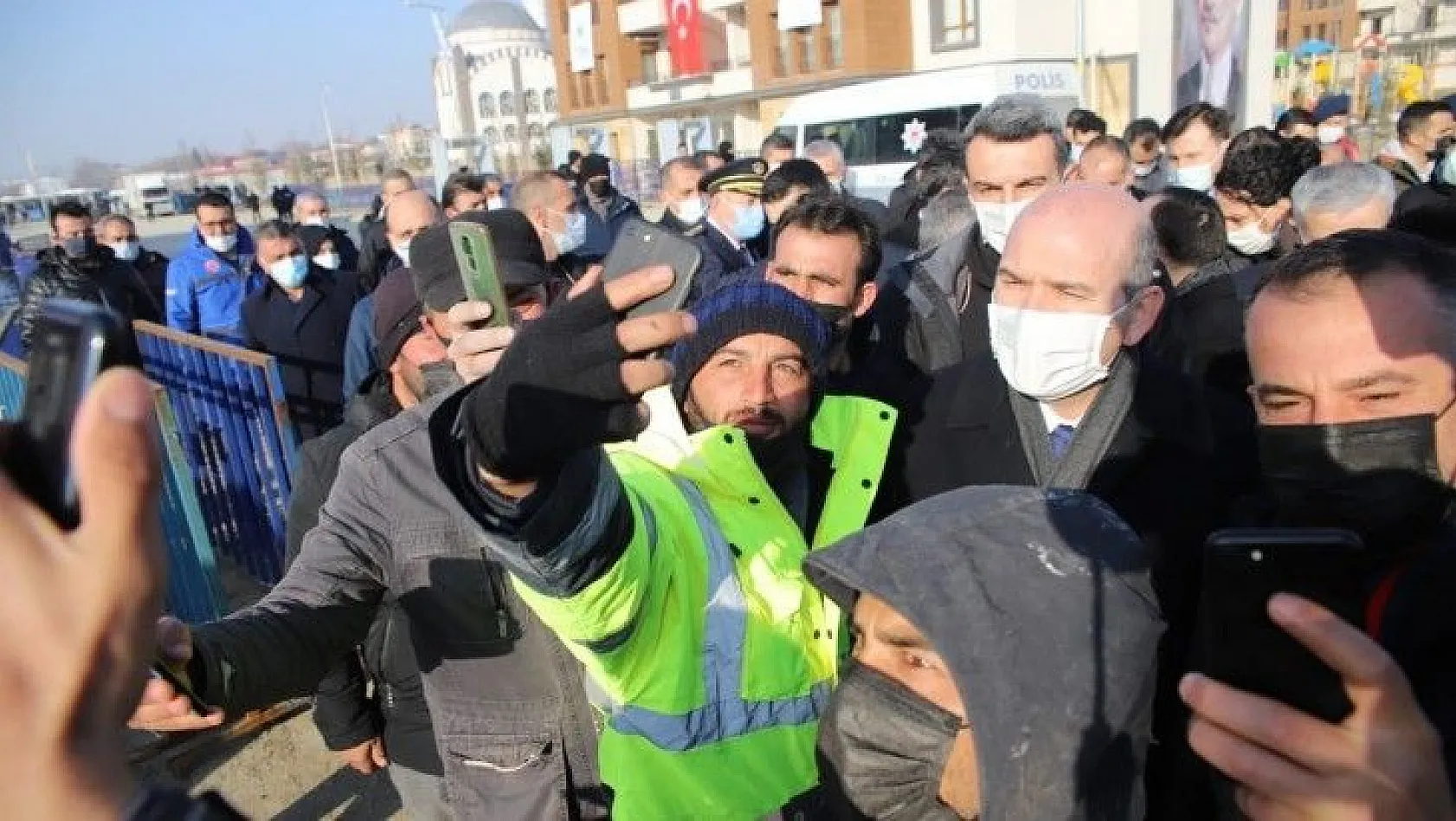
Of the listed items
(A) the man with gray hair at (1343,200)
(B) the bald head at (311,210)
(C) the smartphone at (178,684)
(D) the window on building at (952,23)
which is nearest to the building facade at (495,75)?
(D) the window on building at (952,23)

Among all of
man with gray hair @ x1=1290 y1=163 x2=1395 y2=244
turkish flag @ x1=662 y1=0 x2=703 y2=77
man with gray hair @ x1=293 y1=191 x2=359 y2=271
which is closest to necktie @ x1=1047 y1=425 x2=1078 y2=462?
man with gray hair @ x1=1290 y1=163 x2=1395 y2=244

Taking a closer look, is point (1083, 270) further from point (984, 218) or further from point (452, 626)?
point (452, 626)

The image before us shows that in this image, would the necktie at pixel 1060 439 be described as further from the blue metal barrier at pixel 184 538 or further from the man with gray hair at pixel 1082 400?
the blue metal barrier at pixel 184 538

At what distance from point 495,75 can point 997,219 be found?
251ft

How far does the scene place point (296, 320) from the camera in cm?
611

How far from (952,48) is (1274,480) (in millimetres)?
32734

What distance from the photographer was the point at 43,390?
0.71m

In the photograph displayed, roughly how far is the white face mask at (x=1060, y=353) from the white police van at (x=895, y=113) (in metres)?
18.5

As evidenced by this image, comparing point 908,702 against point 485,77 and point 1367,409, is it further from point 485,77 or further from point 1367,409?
point 485,77

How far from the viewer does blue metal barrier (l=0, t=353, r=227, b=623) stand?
4367mm

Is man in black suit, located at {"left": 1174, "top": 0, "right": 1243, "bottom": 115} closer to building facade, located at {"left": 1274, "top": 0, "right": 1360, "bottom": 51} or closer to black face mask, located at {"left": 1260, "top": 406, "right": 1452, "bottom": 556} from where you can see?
black face mask, located at {"left": 1260, "top": 406, "right": 1452, "bottom": 556}

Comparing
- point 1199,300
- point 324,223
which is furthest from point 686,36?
point 1199,300

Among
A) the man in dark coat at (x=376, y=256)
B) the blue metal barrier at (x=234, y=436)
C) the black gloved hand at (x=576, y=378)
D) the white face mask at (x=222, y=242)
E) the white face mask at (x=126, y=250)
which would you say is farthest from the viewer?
the white face mask at (x=126, y=250)

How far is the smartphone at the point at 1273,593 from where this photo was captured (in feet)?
3.03
